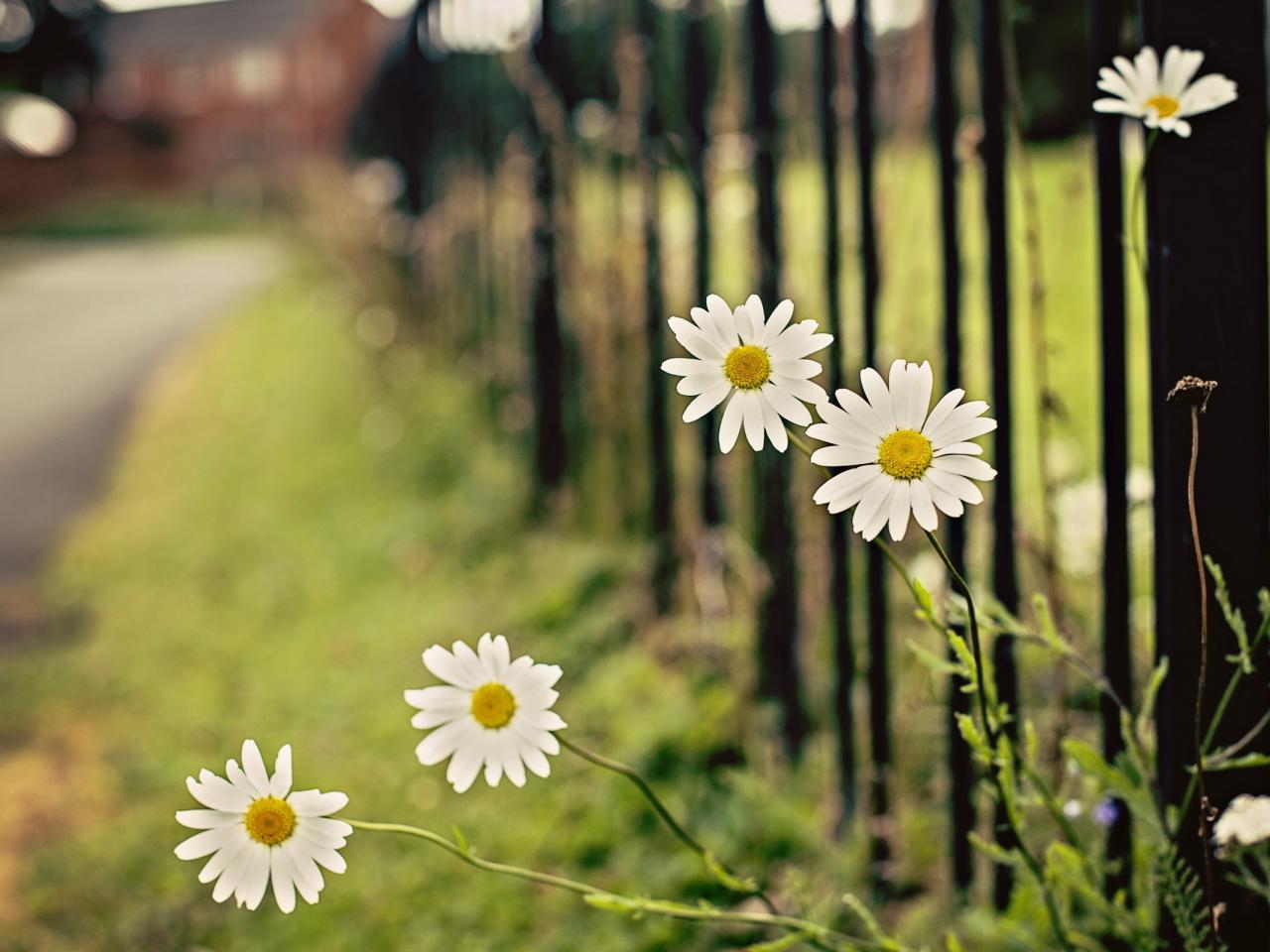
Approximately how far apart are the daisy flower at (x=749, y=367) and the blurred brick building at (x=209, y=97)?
128 feet

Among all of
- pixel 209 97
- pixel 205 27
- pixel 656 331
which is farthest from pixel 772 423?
pixel 205 27

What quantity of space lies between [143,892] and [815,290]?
1972 mm

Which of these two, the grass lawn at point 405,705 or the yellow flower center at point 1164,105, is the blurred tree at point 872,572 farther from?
the yellow flower center at point 1164,105

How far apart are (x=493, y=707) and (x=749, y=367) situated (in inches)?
12.1

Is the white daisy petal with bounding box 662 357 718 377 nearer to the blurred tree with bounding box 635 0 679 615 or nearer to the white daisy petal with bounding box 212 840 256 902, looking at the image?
the white daisy petal with bounding box 212 840 256 902

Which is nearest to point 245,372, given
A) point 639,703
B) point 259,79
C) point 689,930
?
point 639,703

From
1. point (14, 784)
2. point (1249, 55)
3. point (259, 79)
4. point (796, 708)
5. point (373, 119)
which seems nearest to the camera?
point (1249, 55)

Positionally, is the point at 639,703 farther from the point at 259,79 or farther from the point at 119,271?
the point at 259,79

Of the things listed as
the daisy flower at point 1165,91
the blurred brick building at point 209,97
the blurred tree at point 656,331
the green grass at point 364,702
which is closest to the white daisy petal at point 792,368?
the daisy flower at point 1165,91

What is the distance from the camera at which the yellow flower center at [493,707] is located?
100 centimetres

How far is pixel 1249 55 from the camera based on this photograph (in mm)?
1277

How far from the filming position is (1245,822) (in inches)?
49.3

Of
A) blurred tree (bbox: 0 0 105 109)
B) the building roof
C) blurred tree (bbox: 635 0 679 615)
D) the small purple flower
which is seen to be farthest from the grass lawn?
the building roof

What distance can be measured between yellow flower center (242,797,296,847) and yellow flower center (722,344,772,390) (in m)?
0.40
